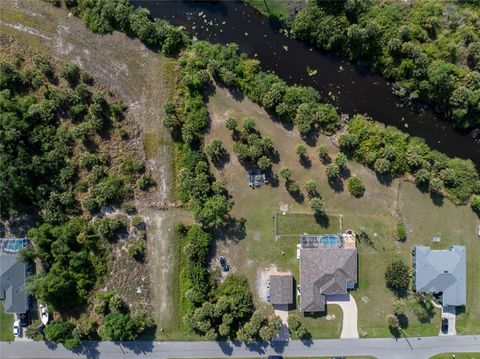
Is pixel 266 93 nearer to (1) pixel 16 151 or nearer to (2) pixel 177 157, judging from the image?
(2) pixel 177 157

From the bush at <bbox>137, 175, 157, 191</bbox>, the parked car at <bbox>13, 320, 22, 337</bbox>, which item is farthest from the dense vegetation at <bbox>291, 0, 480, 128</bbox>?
the parked car at <bbox>13, 320, 22, 337</bbox>

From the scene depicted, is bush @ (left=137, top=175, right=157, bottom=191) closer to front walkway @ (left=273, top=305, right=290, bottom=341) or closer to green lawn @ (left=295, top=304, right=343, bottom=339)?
front walkway @ (left=273, top=305, right=290, bottom=341)

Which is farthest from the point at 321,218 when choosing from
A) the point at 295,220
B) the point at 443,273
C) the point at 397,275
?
the point at 443,273

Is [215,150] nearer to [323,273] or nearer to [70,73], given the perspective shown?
[323,273]

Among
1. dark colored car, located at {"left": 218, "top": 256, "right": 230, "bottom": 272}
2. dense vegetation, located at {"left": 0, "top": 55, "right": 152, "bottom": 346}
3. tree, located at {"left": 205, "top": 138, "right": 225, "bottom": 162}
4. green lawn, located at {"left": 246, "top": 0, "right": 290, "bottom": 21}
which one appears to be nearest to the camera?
A: dense vegetation, located at {"left": 0, "top": 55, "right": 152, "bottom": 346}

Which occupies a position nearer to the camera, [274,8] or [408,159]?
[408,159]

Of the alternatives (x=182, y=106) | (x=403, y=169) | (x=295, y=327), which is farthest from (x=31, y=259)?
(x=403, y=169)

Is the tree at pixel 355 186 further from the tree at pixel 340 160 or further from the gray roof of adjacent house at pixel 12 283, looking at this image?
the gray roof of adjacent house at pixel 12 283
